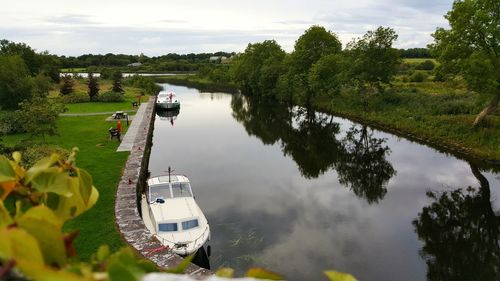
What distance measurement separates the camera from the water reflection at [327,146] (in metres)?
26.0

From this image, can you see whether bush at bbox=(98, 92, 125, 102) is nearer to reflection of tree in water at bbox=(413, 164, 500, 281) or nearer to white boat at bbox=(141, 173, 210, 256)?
white boat at bbox=(141, 173, 210, 256)

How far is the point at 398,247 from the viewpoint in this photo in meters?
17.2

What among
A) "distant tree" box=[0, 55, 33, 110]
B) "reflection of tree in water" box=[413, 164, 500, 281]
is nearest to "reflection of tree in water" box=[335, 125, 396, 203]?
"reflection of tree in water" box=[413, 164, 500, 281]

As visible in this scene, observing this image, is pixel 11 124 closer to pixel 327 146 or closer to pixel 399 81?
pixel 327 146

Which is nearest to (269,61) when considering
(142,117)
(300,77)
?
(300,77)

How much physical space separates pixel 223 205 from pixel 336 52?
44.5 meters

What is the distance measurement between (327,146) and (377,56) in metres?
16.2

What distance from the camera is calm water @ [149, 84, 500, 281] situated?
16.1 m

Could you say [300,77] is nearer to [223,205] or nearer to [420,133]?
[420,133]

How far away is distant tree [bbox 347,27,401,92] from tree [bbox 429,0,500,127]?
13112mm

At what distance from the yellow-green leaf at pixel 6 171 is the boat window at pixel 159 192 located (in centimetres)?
1673

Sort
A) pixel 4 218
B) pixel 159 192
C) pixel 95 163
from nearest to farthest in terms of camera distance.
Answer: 1. pixel 4 218
2. pixel 159 192
3. pixel 95 163

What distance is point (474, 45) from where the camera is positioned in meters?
31.0

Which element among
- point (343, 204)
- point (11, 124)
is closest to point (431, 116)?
point (343, 204)
